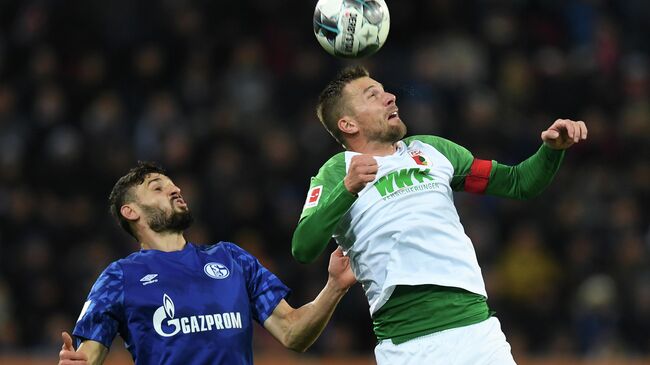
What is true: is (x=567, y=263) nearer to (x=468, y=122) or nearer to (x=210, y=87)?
(x=468, y=122)

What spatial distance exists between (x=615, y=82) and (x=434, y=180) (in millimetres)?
8068

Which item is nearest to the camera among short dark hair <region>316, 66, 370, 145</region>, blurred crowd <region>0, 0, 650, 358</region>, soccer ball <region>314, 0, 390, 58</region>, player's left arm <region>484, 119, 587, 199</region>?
player's left arm <region>484, 119, 587, 199</region>

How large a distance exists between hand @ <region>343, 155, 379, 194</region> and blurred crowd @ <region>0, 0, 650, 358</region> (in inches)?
236

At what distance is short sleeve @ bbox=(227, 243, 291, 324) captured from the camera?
21.9 feet

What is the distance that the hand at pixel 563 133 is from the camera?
251 inches

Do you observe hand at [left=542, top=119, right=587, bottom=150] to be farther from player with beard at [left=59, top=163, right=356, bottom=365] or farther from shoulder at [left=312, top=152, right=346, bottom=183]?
player with beard at [left=59, top=163, right=356, bottom=365]

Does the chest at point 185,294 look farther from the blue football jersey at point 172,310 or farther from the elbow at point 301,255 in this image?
the elbow at point 301,255

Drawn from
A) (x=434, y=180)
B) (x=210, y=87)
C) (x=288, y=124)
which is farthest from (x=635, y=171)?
(x=434, y=180)

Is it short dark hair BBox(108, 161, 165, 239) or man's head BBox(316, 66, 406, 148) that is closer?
man's head BBox(316, 66, 406, 148)

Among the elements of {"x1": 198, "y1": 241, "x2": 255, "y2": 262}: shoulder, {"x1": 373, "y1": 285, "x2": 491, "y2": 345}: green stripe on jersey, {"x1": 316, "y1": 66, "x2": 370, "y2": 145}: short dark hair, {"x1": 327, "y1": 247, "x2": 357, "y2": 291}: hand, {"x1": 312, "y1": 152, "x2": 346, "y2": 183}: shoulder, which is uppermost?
{"x1": 316, "y1": 66, "x2": 370, "y2": 145}: short dark hair

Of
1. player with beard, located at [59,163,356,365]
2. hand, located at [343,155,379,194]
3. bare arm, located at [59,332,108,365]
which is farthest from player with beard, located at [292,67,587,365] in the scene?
bare arm, located at [59,332,108,365]

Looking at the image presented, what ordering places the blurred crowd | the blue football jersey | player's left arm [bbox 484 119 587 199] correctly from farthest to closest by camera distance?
the blurred crowd → player's left arm [bbox 484 119 587 199] → the blue football jersey

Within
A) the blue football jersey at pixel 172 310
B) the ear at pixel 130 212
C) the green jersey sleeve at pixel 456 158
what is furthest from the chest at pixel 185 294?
the green jersey sleeve at pixel 456 158

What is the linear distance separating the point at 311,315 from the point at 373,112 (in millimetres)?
1083
